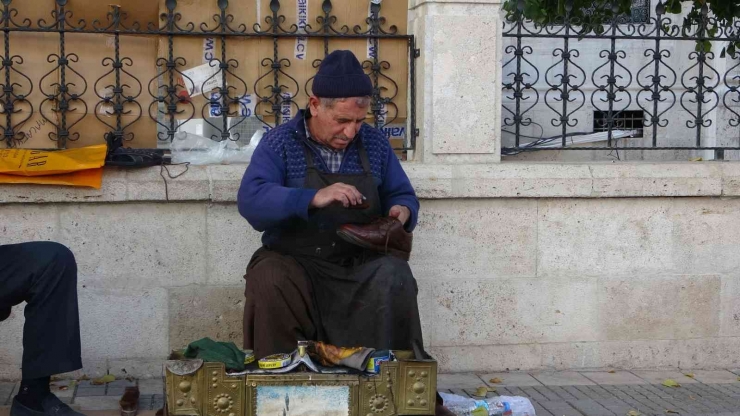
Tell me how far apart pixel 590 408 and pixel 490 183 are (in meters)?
1.25

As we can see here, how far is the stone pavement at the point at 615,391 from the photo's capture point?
Result: 4418 mm

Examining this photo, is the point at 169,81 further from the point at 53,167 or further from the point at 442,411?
the point at 442,411

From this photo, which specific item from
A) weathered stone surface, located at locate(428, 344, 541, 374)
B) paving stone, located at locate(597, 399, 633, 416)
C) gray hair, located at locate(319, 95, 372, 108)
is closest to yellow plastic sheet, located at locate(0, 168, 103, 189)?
gray hair, located at locate(319, 95, 372, 108)

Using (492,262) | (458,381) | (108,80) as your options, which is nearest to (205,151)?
(108,80)

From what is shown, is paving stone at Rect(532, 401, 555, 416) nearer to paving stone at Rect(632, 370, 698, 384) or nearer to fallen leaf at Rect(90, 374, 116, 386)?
paving stone at Rect(632, 370, 698, 384)

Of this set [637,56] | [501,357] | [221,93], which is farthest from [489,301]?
[637,56]

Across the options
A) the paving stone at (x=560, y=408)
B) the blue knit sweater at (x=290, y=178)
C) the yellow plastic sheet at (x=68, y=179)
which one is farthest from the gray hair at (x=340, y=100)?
the paving stone at (x=560, y=408)

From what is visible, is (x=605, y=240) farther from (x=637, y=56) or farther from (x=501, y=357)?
(x=637, y=56)

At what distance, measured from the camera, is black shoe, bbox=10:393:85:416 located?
3.71 m

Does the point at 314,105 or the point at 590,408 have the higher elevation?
the point at 314,105

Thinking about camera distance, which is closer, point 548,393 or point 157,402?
point 157,402

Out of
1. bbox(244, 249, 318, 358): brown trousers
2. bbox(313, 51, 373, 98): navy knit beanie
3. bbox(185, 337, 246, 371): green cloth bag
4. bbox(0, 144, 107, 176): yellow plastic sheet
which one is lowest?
bbox(185, 337, 246, 371): green cloth bag

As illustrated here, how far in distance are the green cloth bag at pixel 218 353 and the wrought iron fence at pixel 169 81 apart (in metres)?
1.49

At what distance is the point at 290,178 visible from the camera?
4.03 metres
